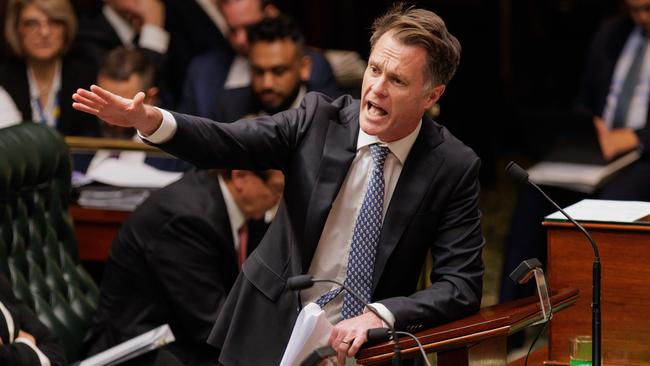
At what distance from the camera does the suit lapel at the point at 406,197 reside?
3.16m

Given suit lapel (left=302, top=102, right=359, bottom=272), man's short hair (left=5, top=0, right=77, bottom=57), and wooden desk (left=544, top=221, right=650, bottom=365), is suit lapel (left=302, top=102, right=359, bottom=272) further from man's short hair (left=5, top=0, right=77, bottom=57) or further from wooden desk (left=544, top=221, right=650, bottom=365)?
man's short hair (left=5, top=0, right=77, bottom=57)

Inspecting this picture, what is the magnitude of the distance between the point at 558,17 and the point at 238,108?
4.62m

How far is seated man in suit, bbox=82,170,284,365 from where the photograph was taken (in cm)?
410

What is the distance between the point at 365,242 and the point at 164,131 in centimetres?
57

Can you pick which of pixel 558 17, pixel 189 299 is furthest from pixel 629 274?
pixel 558 17

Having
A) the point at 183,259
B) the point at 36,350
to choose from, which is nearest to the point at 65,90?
the point at 183,259

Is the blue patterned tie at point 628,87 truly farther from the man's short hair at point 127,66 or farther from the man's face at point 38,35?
the man's face at point 38,35

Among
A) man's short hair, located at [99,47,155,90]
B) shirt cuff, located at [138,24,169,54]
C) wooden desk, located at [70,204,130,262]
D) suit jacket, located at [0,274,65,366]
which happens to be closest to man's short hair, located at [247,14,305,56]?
man's short hair, located at [99,47,155,90]

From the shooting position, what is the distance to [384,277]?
3193 millimetres

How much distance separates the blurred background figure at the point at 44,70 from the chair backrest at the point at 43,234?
3.94 feet

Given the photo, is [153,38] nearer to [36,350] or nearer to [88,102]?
[36,350]

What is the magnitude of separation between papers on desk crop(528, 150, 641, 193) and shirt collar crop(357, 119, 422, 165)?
2224 millimetres

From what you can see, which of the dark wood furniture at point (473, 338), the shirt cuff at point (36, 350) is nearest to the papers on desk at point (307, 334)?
the dark wood furniture at point (473, 338)

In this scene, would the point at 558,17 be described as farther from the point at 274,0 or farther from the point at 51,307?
the point at 51,307
